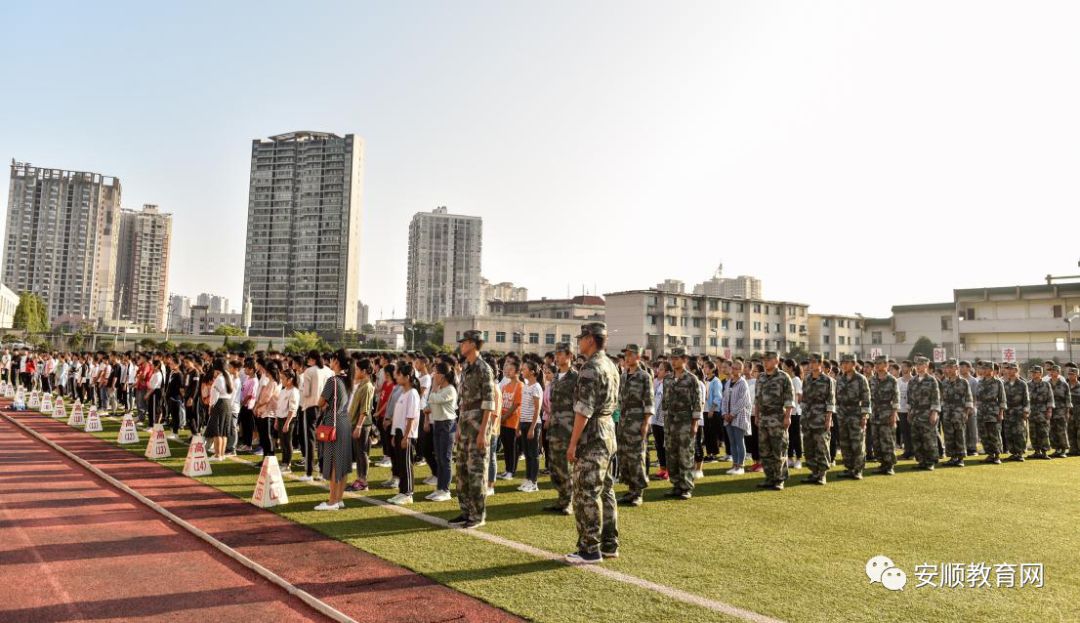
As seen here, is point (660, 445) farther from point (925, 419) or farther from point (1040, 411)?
point (1040, 411)

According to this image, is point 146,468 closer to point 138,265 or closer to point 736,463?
point 736,463

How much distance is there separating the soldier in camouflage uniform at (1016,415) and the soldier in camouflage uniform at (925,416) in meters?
2.87

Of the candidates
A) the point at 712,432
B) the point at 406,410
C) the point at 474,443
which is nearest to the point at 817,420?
the point at 712,432

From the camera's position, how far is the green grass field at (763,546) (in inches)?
190

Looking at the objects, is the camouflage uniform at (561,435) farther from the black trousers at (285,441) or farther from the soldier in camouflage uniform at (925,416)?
the soldier in camouflage uniform at (925,416)

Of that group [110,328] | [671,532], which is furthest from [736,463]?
[110,328]

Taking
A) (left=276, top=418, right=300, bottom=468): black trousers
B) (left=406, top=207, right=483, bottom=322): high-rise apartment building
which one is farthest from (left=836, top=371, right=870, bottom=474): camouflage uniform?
(left=406, top=207, right=483, bottom=322): high-rise apartment building

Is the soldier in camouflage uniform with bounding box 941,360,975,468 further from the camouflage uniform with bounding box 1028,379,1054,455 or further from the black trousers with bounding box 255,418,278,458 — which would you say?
the black trousers with bounding box 255,418,278,458

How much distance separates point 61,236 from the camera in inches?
4973

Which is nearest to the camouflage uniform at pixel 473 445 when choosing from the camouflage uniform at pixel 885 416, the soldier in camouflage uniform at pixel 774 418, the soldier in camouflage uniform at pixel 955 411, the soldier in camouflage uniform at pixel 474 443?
the soldier in camouflage uniform at pixel 474 443

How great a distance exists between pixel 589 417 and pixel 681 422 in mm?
4013

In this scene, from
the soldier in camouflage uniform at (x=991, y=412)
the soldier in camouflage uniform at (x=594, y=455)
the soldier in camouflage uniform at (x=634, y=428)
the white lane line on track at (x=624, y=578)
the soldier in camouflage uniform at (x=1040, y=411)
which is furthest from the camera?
the soldier in camouflage uniform at (x=1040, y=411)

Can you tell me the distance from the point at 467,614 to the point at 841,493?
6822 millimetres

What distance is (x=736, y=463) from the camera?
1145 centimetres
